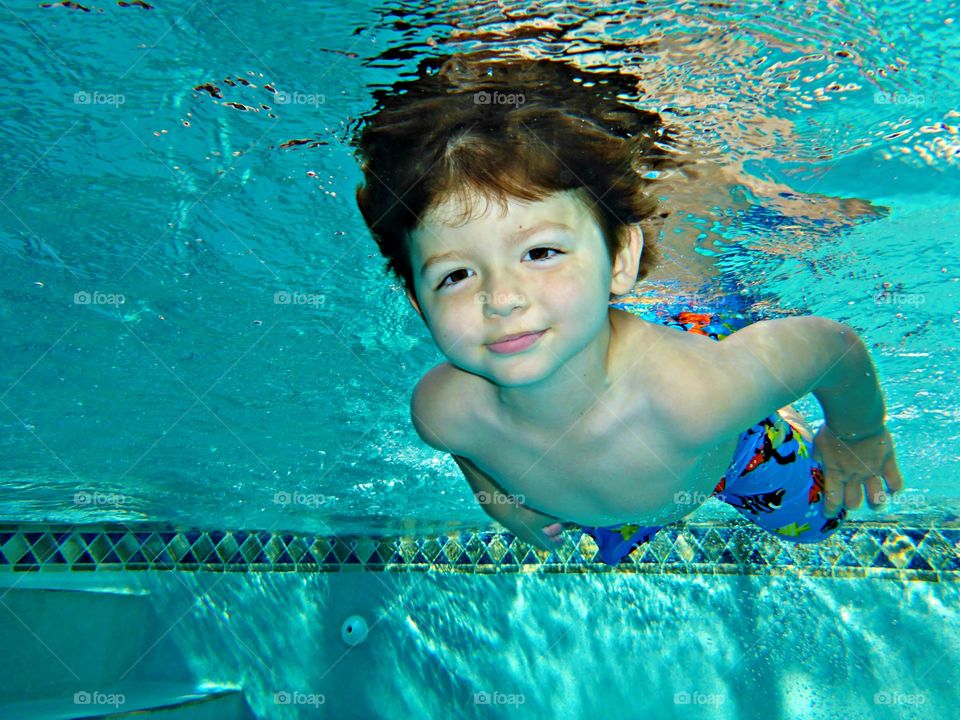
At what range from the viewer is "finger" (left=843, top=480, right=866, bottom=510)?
4.68 m

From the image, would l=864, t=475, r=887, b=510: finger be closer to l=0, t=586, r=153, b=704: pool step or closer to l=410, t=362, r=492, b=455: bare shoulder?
l=410, t=362, r=492, b=455: bare shoulder

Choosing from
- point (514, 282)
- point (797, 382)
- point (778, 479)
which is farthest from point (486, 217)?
point (778, 479)

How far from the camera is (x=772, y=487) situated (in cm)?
488

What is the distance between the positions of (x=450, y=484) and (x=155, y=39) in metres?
7.97

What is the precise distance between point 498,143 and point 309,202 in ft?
8.38

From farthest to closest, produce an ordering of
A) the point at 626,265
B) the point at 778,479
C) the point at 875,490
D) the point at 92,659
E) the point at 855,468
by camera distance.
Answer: the point at 92,659 → the point at 778,479 → the point at 855,468 → the point at 875,490 → the point at 626,265

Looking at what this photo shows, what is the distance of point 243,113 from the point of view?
4.17m

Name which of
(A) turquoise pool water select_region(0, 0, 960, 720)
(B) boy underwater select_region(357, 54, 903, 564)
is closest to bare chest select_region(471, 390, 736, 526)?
(B) boy underwater select_region(357, 54, 903, 564)

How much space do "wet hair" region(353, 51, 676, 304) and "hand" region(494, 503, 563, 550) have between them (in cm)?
174

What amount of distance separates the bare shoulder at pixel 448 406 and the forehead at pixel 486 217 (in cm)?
112

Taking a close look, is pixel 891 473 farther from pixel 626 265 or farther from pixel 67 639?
pixel 67 639

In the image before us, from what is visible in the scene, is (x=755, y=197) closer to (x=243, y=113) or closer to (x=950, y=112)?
(x=950, y=112)

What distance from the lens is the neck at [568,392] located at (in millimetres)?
3123

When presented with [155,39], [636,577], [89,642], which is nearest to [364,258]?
[155,39]
